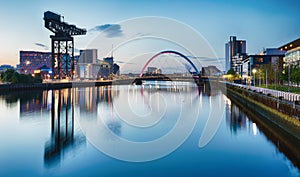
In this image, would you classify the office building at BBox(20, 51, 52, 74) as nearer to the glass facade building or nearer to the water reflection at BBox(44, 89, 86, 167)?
the glass facade building

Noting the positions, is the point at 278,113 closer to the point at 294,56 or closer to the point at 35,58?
the point at 294,56

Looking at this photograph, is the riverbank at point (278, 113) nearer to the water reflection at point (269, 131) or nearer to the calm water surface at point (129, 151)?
the water reflection at point (269, 131)

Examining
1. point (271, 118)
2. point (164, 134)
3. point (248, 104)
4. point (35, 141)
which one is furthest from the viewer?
point (248, 104)

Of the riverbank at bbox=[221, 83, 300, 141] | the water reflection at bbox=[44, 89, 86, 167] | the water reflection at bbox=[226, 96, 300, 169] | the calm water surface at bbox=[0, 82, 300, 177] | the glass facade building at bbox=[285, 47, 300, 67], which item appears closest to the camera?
the calm water surface at bbox=[0, 82, 300, 177]

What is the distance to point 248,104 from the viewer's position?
703 inches

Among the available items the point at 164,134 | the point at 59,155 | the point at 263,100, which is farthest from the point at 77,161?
the point at 263,100

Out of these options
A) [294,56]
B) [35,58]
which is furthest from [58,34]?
[35,58]

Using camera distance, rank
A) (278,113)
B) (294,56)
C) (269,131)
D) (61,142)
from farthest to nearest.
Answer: (294,56), (269,131), (278,113), (61,142)

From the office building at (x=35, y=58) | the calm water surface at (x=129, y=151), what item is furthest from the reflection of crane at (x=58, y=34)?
the office building at (x=35, y=58)

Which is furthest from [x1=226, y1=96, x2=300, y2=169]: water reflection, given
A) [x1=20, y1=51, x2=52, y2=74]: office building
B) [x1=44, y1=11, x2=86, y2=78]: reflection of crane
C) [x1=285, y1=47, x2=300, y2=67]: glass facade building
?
[x1=20, y1=51, x2=52, y2=74]: office building

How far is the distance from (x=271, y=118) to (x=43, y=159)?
28.8 feet

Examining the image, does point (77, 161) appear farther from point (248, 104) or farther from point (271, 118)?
point (248, 104)

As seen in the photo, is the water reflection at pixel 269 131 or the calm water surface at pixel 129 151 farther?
the water reflection at pixel 269 131

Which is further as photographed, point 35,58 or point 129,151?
point 35,58
